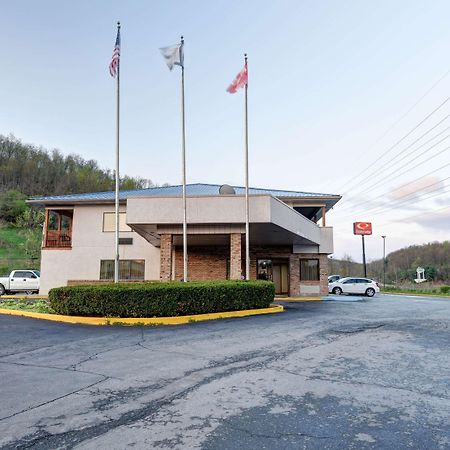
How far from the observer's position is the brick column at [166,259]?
16781mm

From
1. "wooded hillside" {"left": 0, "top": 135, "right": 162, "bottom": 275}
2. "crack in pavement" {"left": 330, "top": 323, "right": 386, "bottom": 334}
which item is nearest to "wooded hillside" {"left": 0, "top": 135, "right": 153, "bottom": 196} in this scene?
"wooded hillside" {"left": 0, "top": 135, "right": 162, "bottom": 275}

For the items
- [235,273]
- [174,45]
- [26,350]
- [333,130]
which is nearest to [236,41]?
[174,45]

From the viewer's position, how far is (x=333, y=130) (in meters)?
20.3

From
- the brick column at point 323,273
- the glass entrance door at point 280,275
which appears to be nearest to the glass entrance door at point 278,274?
the glass entrance door at point 280,275

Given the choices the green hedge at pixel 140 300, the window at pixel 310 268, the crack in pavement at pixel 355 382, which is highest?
the window at pixel 310 268

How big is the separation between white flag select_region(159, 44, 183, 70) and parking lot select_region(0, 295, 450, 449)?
11.9m

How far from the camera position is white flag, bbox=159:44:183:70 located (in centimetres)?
1633

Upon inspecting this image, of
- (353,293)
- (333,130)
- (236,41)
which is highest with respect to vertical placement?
(236,41)

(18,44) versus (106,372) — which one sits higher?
(18,44)

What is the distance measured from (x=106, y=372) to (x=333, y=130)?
58.7ft

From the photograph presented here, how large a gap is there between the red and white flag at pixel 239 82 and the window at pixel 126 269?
1212 centimetres

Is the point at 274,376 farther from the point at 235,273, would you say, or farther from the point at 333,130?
the point at 333,130

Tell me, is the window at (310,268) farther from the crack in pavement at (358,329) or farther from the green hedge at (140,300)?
the crack in pavement at (358,329)

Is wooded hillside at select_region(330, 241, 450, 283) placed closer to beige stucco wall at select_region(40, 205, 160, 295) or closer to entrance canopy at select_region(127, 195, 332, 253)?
beige stucco wall at select_region(40, 205, 160, 295)
